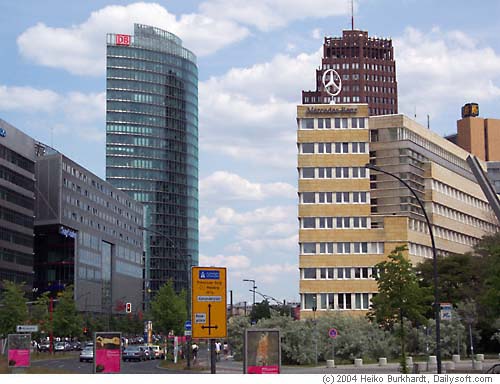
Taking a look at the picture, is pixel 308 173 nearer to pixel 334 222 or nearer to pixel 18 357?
pixel 334 222

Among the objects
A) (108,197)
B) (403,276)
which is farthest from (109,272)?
(403,276)

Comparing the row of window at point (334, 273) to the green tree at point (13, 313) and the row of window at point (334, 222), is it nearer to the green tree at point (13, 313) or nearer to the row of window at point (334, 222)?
the row of window at point (334, 222)

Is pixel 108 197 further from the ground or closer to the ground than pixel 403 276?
further from the ground

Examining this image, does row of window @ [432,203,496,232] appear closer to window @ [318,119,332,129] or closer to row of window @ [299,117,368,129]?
row of window @ [299,117,368,129]

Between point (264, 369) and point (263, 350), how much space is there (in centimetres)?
66

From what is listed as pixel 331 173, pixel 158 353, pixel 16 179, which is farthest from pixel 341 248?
pixel 16 179

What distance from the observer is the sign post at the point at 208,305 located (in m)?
27.1

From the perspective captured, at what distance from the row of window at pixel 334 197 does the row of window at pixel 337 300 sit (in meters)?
11.1

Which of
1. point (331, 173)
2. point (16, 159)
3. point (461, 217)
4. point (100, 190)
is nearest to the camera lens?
point (331, 173)

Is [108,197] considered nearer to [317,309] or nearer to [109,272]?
[109,272]

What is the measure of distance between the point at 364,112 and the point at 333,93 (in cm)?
583

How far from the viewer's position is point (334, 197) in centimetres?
10350

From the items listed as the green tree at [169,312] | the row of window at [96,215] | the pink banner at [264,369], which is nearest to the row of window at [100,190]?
the row of window at [96,215]

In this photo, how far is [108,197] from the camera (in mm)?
170000
